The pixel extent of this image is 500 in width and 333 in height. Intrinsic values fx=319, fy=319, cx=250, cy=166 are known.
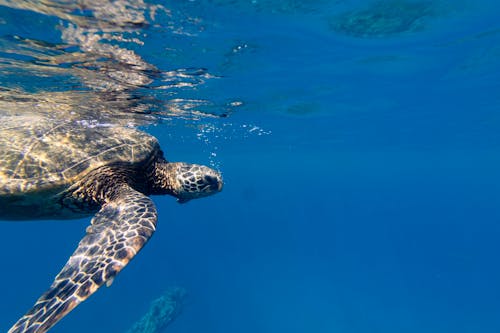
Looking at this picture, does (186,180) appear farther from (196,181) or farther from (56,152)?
(56,152)

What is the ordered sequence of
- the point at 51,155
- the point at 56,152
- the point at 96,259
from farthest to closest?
1. the point at 56,152
2. the point at 51,155
3. the point at 96,259

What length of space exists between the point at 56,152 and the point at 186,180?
2401 millimetres

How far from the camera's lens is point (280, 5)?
298 inches

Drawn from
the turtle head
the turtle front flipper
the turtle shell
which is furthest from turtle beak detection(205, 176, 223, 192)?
the turtle front flipper

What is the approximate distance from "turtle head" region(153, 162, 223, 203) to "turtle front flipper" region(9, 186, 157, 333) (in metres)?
1.67

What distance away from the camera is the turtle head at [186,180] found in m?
6.38

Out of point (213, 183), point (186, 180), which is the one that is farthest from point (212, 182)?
point (186, 180)

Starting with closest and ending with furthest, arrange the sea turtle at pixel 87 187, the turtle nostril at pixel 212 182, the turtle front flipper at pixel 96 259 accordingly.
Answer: the turtle front flipper at pixel 96 259, the sea turtle at pixel 87 187, the turtle nostril at pixel 212 182

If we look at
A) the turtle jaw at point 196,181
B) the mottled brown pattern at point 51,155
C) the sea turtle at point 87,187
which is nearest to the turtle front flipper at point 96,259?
the sea turtle at point 87,187

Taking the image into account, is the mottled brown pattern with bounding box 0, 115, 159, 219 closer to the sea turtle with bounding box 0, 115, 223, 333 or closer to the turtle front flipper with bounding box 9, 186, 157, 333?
the sea turtle with bounding box 0, 115, 223, 333

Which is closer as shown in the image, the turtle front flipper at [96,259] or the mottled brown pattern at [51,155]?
the turtle front flipper at [96,259]

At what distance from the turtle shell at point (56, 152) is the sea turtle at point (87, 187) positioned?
0.01 metres

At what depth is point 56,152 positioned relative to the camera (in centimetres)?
584

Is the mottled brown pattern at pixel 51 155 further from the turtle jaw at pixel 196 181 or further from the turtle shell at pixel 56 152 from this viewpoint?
the turtle jaw at pixel 196 181
